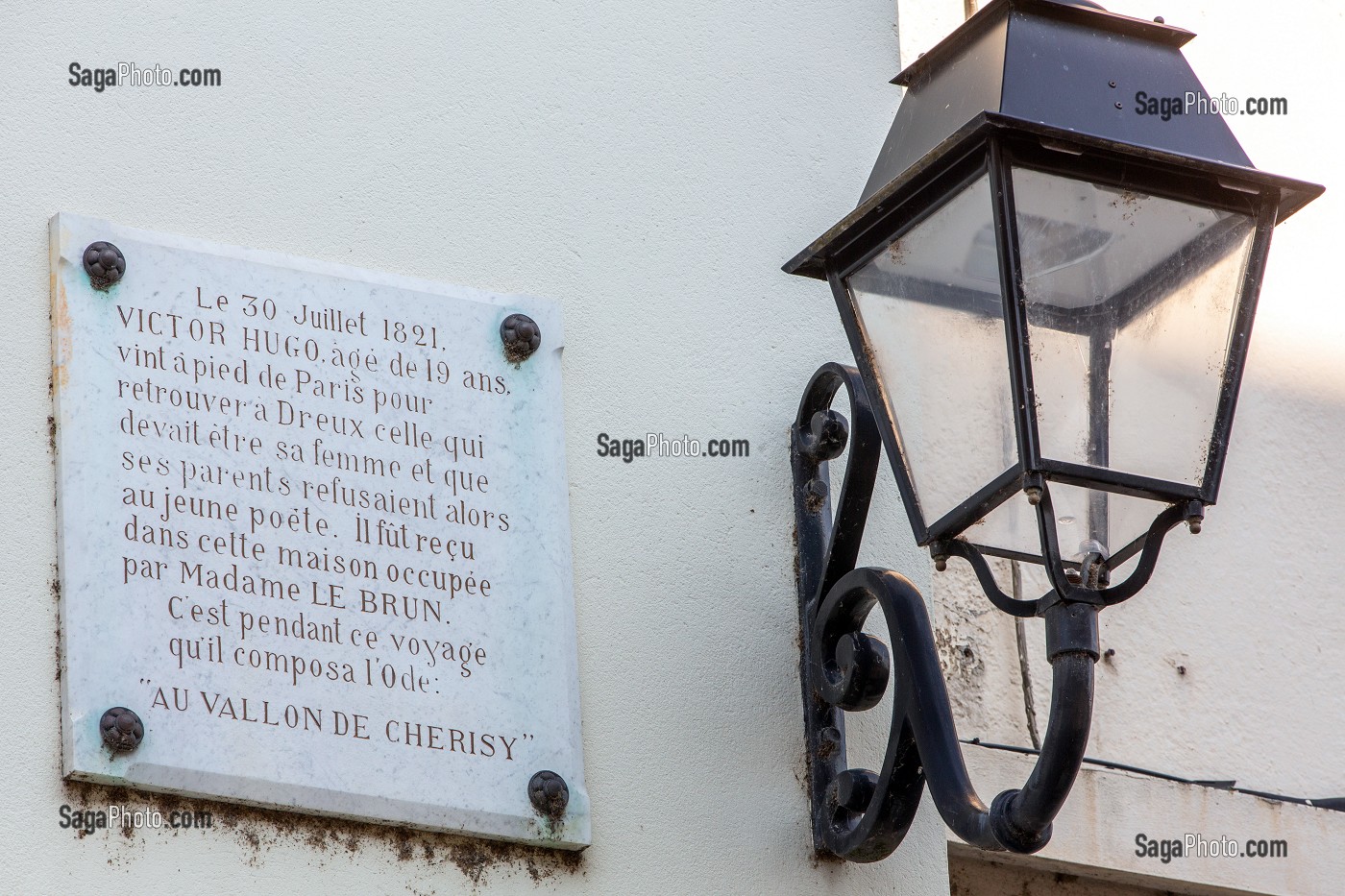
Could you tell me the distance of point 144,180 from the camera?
11.4 ft

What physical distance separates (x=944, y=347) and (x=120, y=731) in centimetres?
135

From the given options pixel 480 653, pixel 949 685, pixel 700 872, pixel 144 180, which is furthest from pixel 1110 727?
pixel 144 180

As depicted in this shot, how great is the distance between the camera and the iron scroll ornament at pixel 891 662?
2996 mm

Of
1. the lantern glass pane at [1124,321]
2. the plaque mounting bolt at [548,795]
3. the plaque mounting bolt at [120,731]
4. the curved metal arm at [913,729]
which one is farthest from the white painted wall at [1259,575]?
the plaque mounting bolt at [120,731]

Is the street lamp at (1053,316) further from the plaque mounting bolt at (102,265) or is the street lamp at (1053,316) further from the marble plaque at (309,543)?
the plaque mounting bolt at (102,265)

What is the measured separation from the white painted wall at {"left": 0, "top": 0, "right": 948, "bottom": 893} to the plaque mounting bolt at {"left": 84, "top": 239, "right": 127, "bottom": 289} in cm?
8

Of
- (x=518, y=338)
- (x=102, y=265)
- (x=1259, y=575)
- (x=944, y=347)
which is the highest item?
(x=102, y=265)

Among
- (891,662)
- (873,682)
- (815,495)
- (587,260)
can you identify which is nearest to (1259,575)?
(891,662)

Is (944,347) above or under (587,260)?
under

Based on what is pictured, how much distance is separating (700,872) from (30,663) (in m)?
1.13

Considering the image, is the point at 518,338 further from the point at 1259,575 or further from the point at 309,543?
the point at 1259,575

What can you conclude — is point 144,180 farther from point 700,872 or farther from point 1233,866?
point 1233,866

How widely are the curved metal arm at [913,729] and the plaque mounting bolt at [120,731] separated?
1.15 metres

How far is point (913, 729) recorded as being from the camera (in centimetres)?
332
